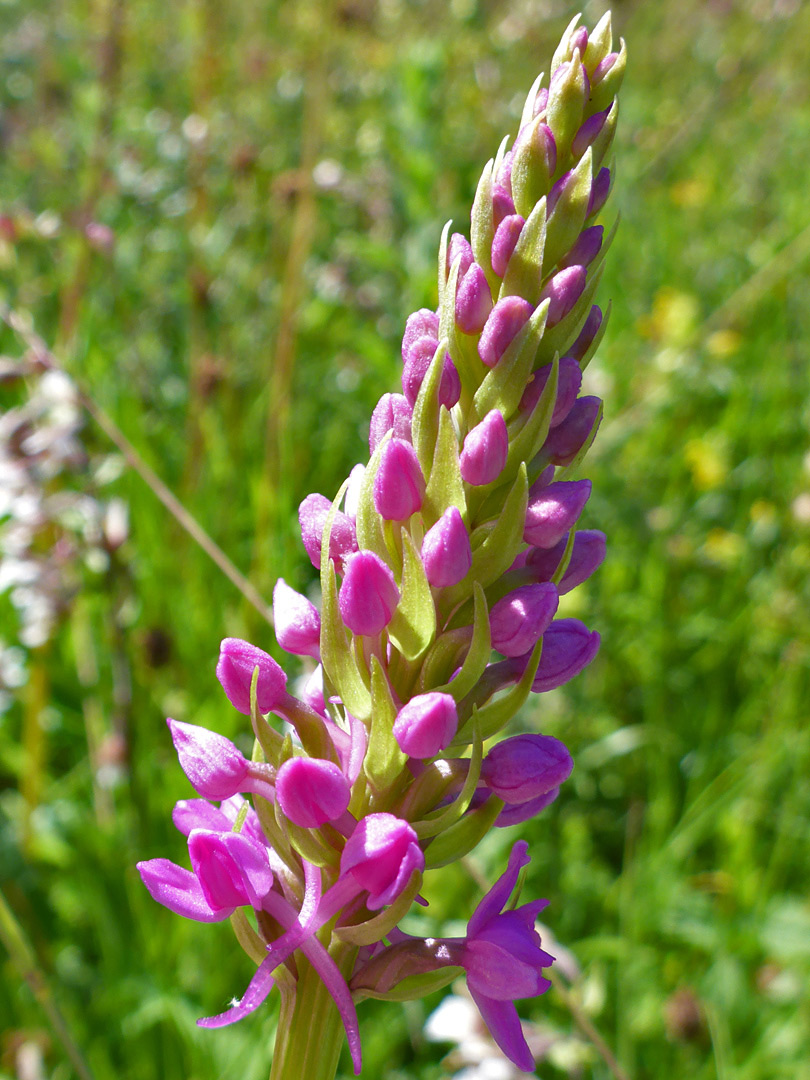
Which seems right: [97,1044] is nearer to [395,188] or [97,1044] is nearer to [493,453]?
[493,453]

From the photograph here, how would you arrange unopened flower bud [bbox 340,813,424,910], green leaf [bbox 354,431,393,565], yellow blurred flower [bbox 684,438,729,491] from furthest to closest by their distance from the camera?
yellow blurred flower [bbox 684,438,729,491], green leaf [bbox 354,431,393,565], unopened flower bud [bbox 340,813,424,910]

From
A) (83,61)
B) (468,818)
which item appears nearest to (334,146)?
(83,61)

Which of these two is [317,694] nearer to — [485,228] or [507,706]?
[507,706]

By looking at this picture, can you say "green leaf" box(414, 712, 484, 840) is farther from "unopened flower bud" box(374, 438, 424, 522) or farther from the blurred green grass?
the blurred green grass

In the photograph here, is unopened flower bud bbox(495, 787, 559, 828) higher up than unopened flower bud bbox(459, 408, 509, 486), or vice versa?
unopened flower bud bbox(459, 408, 509, 486)

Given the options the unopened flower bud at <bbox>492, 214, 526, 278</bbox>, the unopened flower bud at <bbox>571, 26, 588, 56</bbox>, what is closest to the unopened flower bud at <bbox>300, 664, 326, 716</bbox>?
the unopened flower bud at <bbox>492, 214, 526, 278</bbox>

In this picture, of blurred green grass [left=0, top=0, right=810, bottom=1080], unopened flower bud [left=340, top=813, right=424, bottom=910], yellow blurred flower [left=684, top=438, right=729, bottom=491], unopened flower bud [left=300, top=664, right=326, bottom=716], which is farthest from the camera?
yellow blurred flower [left=684, top=438, right=729, bottom=491]

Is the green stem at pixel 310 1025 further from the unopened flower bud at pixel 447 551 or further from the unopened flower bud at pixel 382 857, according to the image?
the unopened flower bud at pixel 447 551
